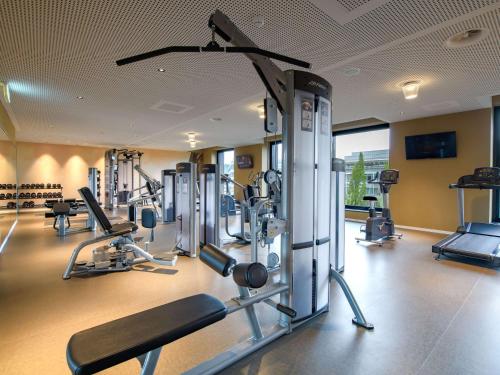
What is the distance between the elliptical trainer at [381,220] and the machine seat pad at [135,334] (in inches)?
165

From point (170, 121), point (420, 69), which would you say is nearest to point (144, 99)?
point (170, 121)

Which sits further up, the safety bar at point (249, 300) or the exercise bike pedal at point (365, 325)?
the safety bar at point (249, 300)

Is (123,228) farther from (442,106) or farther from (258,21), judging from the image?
(442,106)

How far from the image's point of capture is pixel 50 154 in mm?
10898

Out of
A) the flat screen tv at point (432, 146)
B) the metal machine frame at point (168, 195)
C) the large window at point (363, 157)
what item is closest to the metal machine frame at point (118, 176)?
the metal machine frame at point (168, 195)

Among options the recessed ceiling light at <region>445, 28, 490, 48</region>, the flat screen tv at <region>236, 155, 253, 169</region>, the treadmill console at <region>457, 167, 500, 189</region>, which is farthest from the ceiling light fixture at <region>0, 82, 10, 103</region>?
the treadmill console at <region>457, 167, 500, 189</region>

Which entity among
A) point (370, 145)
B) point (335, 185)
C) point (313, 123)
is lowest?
point (335, 185)

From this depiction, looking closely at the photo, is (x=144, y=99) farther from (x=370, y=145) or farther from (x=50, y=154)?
(x=50, y=154)

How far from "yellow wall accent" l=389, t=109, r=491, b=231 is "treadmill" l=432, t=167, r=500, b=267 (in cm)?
73

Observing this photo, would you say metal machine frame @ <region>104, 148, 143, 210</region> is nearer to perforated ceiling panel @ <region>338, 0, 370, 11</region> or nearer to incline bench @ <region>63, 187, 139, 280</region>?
incline bench @ <region>63, 187, 139, 280</region>

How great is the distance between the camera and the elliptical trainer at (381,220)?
500 cm

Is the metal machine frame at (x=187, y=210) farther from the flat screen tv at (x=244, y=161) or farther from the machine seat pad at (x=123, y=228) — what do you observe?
the flat screen tv at (x=244, y=161)

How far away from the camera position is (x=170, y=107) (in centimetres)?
540

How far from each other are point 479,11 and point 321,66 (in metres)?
1.51
